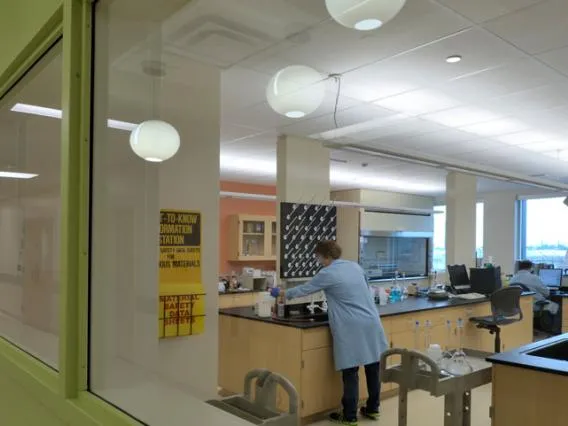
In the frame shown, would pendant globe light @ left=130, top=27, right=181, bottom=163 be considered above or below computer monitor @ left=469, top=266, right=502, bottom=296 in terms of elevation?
above

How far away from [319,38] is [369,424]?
2968 mm

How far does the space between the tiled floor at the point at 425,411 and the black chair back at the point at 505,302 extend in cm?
89

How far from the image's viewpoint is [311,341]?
3906 millimetres

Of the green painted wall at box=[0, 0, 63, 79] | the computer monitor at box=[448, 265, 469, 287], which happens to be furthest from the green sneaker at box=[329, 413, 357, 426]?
the green painted wall at box=[0, 0, 63, 79]

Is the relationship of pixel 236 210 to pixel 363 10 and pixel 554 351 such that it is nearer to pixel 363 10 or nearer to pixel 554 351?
pixel 554 351

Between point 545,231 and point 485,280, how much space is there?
3.52 m

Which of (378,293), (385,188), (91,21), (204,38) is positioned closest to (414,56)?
(204,38)

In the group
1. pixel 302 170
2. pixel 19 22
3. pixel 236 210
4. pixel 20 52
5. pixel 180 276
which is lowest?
pixel 180 276

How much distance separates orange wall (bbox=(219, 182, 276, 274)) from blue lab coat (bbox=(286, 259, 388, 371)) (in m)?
4.17

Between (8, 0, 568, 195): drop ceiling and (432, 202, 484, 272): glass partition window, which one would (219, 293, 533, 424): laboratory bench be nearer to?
(8, 0, 568, 195): drop ceiling

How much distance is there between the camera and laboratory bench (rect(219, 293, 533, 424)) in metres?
3.90

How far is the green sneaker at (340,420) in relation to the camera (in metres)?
3.89

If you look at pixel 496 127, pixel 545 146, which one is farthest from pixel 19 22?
pixel 545 146

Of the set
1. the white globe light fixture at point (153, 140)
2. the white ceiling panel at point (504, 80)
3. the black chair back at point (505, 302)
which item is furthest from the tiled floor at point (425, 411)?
the white globe light fixture at point (153, 140)
